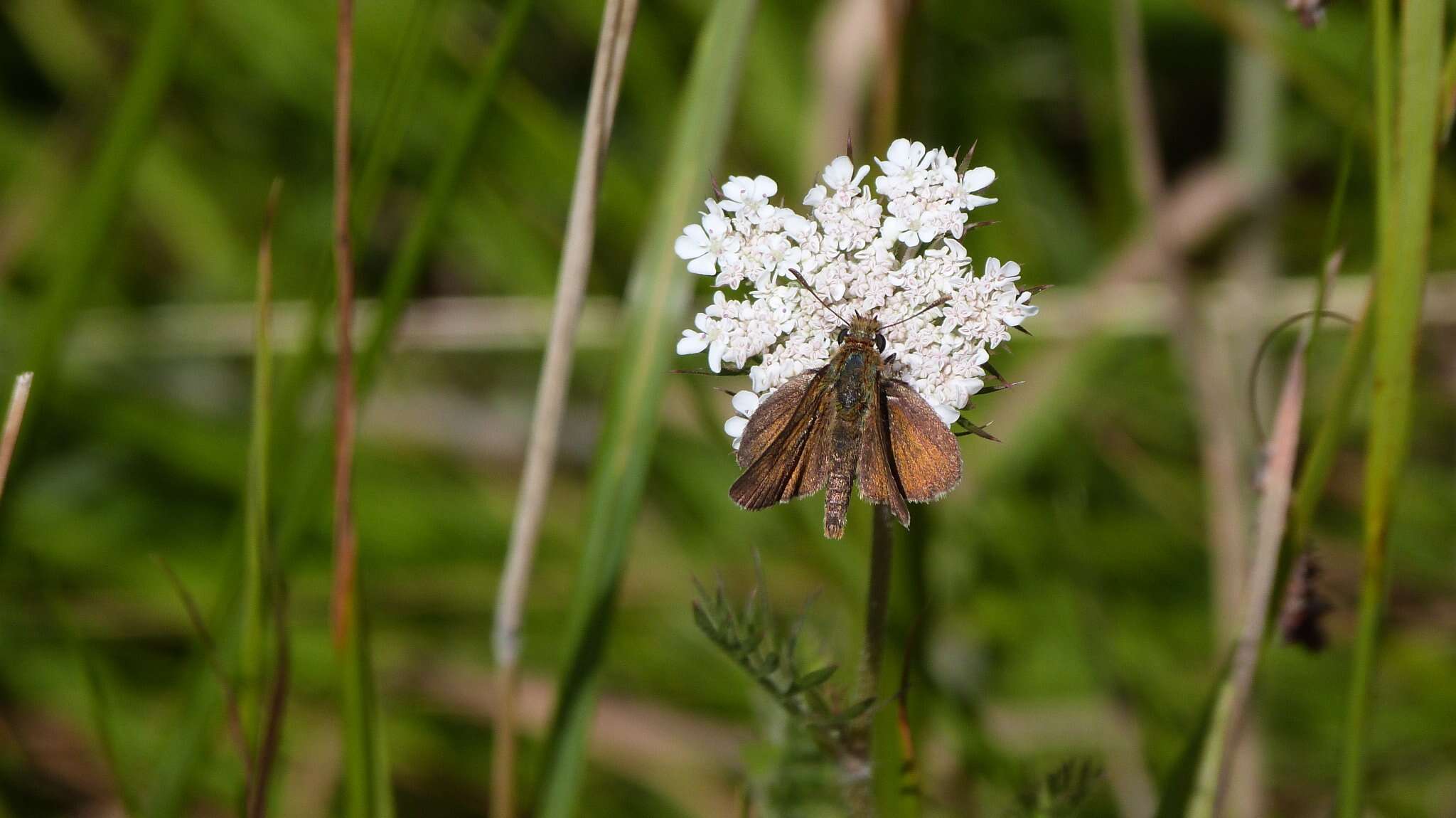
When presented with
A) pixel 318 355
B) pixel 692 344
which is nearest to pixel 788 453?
pixel 692 344

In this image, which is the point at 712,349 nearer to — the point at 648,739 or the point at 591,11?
→ the point at 648,739

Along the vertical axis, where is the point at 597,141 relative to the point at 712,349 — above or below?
above

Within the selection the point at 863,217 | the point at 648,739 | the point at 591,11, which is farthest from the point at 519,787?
the point at 591,11

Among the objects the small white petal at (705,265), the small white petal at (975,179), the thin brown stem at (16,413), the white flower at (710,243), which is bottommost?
the thin brown stem at (16,413)

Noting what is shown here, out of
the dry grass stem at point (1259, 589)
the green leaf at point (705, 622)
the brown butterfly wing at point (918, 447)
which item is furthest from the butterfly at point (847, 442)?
the dry grass stem at point (1259, 589)

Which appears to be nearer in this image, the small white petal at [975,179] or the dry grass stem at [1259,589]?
the small white petal at [975,179]

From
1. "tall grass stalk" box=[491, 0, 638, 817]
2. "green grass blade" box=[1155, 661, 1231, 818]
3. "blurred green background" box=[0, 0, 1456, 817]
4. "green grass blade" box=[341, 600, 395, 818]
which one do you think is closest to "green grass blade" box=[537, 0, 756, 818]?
"tall grass stalk" box=[491, 0, 638, 817]

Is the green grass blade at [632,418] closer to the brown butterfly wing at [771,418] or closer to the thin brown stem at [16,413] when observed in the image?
the brown butterfly wing at [771,418]
